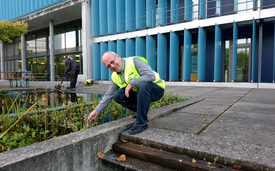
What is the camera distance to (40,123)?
273 centimetres

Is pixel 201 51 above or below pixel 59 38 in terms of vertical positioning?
below

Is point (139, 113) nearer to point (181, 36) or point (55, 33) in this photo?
point (181, 36)

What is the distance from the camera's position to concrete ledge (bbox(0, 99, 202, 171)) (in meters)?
1.49

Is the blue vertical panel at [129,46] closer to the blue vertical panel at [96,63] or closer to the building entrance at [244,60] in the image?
the blue vertical panel at [96,63]

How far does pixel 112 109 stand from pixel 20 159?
6.62 feet

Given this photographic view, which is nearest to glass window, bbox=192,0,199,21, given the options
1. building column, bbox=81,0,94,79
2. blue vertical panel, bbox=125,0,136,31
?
blue vertical panel, bbox=125,0,136,31

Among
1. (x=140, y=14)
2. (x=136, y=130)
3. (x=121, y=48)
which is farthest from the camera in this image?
(x=121, y=48)

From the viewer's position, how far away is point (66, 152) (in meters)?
1.74

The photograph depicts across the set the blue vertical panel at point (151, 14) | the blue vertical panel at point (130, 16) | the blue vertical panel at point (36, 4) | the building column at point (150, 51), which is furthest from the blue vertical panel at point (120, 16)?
the blue vertical panel at point (36, 4)

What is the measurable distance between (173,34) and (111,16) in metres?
5.32

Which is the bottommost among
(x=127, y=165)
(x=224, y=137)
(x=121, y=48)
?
(x=127, y=165)

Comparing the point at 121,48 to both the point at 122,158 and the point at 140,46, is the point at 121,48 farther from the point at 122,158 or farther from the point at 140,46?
the point at 122,158

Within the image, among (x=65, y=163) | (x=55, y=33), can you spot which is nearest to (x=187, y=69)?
(x=65, y=163)

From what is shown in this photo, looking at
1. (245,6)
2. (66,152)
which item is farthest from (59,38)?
(66,152)
